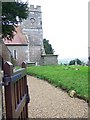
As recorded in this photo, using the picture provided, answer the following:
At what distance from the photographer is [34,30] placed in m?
35.9

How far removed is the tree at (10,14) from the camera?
10.8 meters

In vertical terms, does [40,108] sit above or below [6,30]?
below

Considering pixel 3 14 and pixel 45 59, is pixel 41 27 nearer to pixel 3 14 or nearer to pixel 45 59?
pixel 45 59

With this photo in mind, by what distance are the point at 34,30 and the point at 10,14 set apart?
24.8 meters

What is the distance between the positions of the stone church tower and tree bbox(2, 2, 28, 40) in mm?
22037

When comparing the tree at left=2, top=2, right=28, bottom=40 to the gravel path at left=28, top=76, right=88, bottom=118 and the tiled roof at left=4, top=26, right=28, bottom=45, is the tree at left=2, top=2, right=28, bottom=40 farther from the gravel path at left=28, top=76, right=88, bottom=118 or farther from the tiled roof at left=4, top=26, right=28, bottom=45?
the tiled roof at left=4, top=26, right=28, bottom=45

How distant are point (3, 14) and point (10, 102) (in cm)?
876

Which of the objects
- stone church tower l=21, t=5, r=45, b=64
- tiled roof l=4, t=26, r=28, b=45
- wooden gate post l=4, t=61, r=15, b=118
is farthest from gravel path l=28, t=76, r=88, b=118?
stone church tower l=21, t=5, r=45, b=64

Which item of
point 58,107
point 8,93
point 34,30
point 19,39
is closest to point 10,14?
point 58,107

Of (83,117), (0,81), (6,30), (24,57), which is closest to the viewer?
(0,81)

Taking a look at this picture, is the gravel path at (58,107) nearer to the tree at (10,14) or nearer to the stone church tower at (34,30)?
the tree at (10,14)

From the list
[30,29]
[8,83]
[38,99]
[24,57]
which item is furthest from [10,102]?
[30,29]

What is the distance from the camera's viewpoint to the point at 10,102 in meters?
2.16

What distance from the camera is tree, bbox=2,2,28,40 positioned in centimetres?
1080
